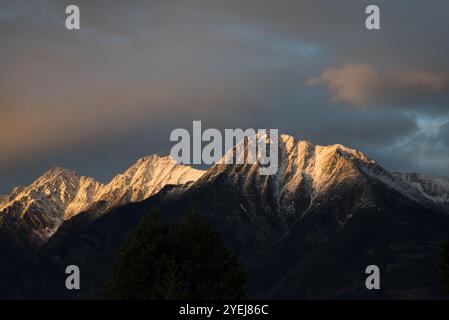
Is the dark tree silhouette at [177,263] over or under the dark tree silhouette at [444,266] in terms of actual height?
under

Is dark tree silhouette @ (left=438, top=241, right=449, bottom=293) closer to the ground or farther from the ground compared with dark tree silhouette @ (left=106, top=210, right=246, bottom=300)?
farther from the ground

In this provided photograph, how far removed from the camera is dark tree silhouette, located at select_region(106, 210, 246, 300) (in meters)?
126

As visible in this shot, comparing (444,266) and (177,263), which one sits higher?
(444,266)

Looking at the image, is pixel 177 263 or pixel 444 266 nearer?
pixel 177 263

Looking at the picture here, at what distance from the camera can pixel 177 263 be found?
424 feet

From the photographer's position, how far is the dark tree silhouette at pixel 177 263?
12550cm

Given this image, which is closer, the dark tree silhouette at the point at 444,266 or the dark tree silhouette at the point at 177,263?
the dark tree silhouette at the point at 177,263

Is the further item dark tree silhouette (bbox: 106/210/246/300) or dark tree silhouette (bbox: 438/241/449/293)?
dark tree silhouette (bbox: 438/241/449/293)
